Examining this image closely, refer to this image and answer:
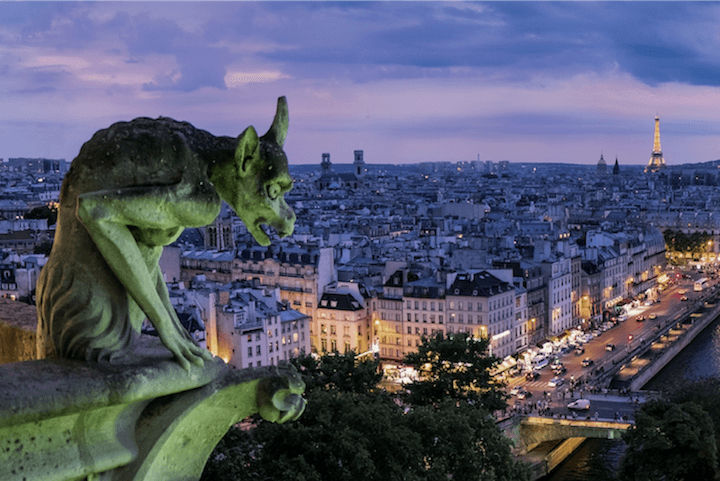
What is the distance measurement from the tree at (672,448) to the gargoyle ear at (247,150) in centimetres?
2364

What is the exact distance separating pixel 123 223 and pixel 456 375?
26510 millimetres

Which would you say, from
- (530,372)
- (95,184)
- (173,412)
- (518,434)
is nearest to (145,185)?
(95,184)

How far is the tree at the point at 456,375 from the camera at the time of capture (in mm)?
30281

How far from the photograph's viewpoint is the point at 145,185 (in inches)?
194

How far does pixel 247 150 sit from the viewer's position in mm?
5238

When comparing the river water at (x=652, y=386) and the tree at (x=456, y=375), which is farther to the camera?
the river water at (x=652, y=386)

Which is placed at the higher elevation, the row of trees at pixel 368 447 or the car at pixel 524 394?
the row of trees at pixel 368 447

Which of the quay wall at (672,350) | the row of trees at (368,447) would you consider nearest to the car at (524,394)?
the quay wall at (672,350)

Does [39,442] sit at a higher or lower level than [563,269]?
higher

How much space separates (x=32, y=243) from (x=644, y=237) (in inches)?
1843

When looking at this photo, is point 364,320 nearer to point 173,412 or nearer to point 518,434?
point 518,434

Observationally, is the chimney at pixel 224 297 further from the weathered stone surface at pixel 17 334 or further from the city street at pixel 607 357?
the weathered stone surface at pixel 17 334

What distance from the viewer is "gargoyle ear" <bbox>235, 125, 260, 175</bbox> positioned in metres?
5.16

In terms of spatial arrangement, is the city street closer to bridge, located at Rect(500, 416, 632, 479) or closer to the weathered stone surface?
bridge, located at Rect(500, 416, 632, 479)
